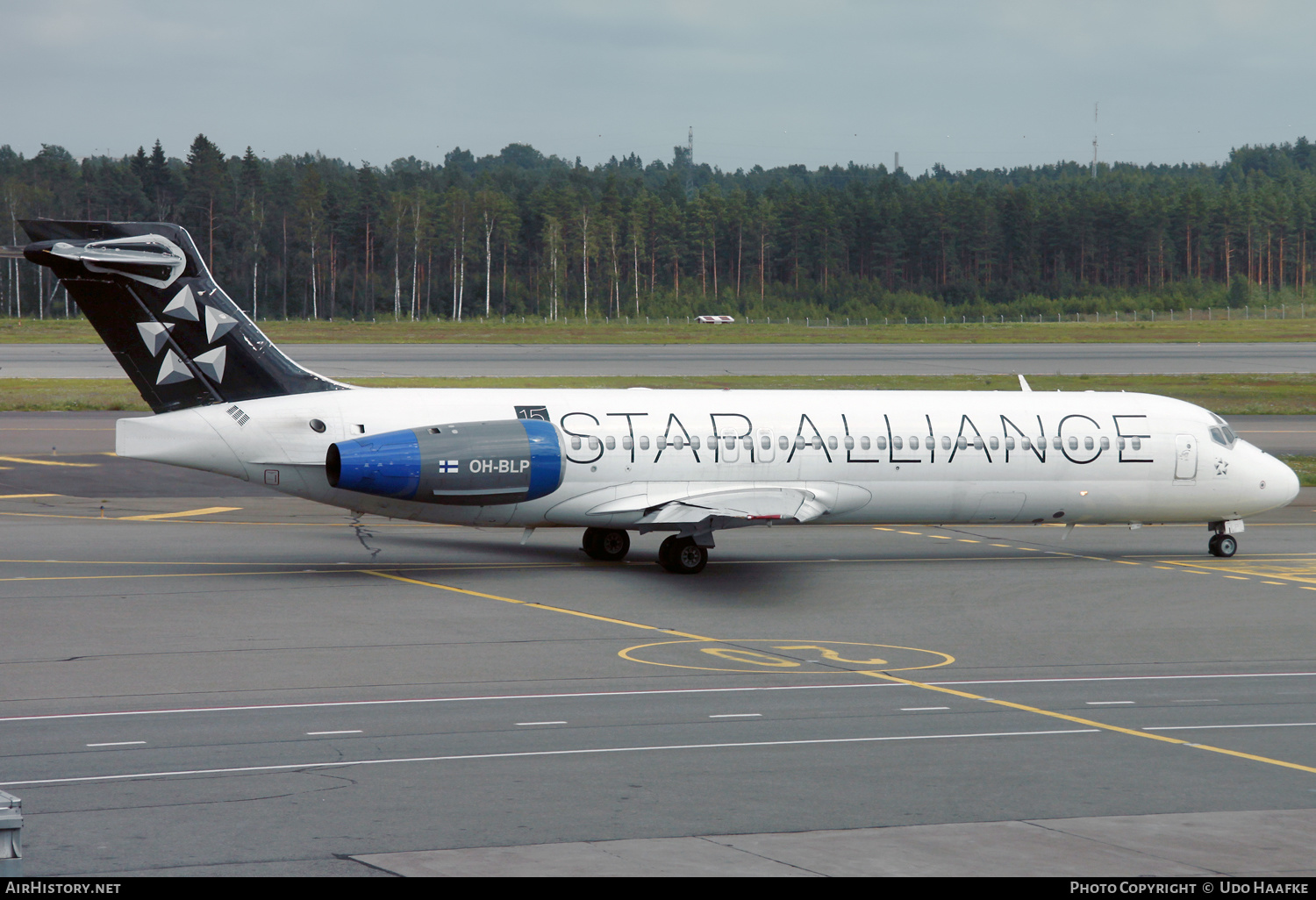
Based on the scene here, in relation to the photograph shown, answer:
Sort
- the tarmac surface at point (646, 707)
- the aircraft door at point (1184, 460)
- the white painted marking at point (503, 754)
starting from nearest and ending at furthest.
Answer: the tarmac surface at point (646, 707), the white painted marking at point (503, 754), the aircraft door at point (1184, 460)

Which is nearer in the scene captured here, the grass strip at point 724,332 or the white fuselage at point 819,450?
the white fuselage at point 819,450

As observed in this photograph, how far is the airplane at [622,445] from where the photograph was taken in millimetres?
24547

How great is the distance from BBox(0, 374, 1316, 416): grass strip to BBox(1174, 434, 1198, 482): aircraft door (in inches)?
1039

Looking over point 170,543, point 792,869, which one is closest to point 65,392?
point 170,543

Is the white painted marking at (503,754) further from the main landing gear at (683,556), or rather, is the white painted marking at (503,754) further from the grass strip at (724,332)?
the grass strip at (724,332)

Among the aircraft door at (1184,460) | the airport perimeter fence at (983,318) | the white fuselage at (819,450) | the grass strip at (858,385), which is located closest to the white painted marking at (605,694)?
the white fuselage at (819,450)

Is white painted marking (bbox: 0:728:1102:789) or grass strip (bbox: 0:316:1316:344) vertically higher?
grass strip (bbox: 0:316:1316:344)

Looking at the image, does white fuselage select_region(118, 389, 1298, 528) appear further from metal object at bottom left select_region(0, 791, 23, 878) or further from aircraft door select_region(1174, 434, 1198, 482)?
metal object at bottom left select_region(0, 791, 23, 878)

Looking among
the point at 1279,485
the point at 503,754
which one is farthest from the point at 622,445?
the point at 1279,485

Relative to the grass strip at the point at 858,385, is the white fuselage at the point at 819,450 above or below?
below

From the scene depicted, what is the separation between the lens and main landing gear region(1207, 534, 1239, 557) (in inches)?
1169

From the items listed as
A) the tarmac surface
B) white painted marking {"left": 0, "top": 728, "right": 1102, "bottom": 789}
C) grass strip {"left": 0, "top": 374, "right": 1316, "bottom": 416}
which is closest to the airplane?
the tarmac surface

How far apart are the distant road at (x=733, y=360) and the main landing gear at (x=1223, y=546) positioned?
1525 inches

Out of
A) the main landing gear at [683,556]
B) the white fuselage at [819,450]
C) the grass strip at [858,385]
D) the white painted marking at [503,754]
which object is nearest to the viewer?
the white painted marking at [503,754]
